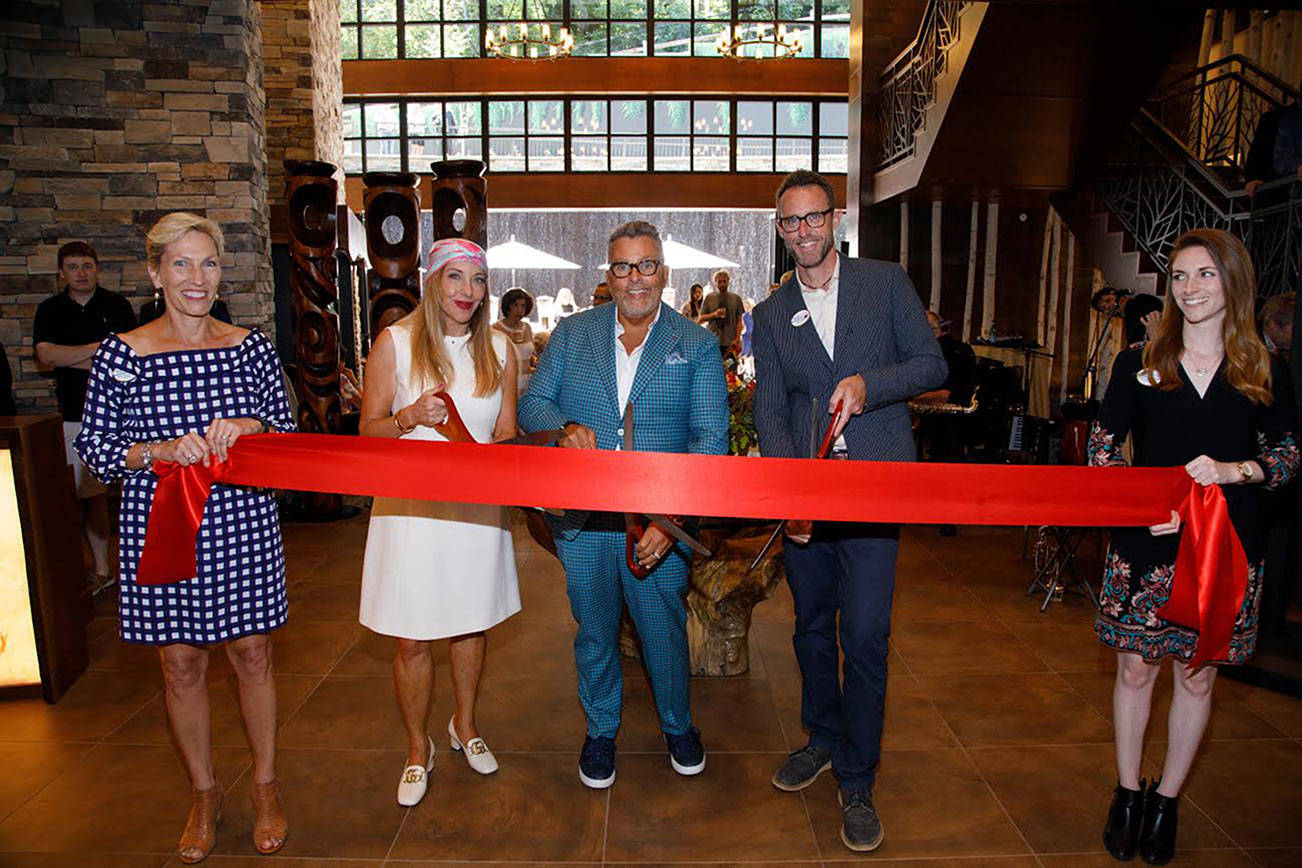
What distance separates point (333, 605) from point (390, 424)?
8.51 ft

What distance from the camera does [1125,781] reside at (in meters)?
2.56

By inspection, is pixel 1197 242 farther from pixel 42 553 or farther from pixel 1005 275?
pixel 1005 275

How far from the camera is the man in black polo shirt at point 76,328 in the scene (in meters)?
4.80

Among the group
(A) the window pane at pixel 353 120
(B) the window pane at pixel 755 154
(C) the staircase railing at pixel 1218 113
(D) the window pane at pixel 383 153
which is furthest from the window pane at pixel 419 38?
(C) the staircase railing at pixel 1218 113

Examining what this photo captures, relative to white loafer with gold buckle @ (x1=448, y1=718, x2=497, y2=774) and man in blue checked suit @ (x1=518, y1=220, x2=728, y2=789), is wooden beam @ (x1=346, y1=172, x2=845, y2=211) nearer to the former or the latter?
man in blue checked suit @ (x1=518, y1=220, x2=728, y2=789)

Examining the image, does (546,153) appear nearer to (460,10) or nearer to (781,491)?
(460,10)

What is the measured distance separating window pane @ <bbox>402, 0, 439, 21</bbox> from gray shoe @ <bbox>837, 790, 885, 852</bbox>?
18.5 meters

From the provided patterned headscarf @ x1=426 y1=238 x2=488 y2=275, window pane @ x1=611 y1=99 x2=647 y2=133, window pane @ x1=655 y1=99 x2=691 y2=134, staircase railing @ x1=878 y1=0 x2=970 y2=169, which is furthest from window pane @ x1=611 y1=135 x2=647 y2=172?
patterned headscarf @ x1=426 y1=238 x2=488 y2=275

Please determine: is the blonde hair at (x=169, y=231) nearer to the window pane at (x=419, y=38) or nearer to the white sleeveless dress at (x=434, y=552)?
the white sleeveless dress at (x=434, y=552)

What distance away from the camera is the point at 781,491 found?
215 cm

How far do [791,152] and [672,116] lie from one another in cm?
245

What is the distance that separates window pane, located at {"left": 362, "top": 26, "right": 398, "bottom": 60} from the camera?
18.0 m

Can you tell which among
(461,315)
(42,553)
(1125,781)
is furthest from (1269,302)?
(42,553)

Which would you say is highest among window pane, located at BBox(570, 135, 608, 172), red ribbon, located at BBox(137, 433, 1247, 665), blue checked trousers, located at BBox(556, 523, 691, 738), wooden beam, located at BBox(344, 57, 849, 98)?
wooden beam, located at BBox(344, 57, 849, 98)
